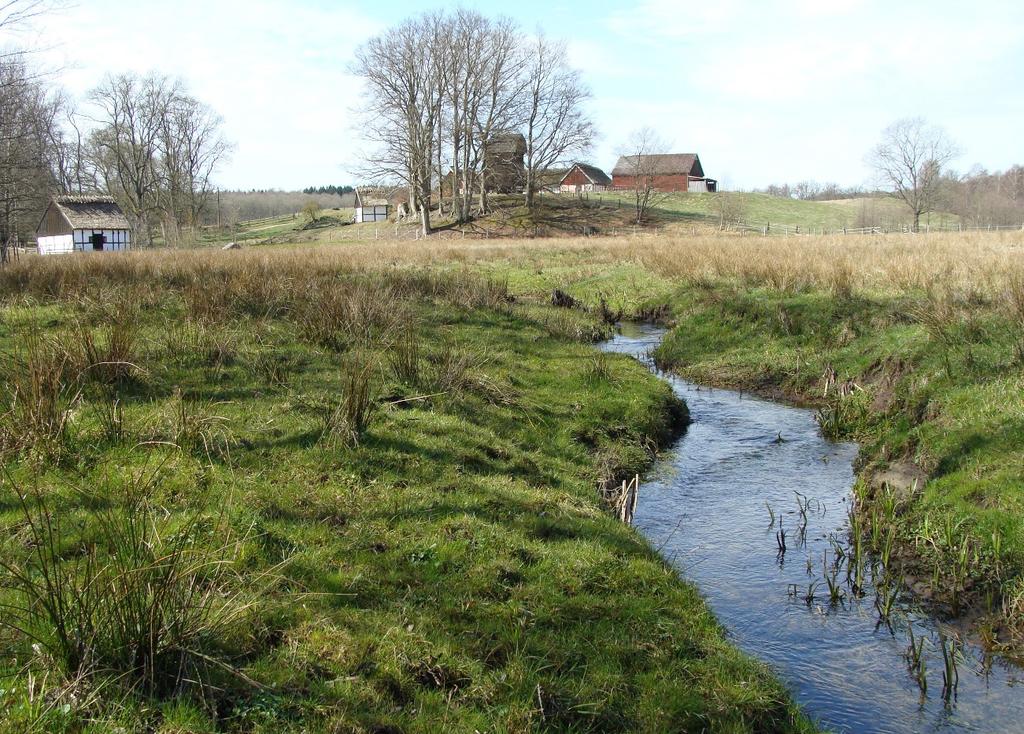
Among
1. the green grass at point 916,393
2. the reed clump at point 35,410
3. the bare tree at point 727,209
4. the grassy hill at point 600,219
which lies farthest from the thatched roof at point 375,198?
the reed clump at point 35,410

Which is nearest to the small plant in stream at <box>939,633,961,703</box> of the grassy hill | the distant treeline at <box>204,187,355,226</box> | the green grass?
the green grass

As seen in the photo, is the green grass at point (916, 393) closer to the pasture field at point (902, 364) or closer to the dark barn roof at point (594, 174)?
the pasture field at point (902, 364)

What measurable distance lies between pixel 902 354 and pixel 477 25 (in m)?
56.6

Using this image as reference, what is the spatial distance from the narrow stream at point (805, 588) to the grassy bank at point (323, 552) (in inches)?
22.6

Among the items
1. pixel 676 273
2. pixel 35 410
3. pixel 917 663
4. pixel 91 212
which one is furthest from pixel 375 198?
pixel 917 663

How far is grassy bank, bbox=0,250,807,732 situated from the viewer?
3.66 metres

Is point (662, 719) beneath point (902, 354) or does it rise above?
beneath

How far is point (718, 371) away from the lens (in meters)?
14.5

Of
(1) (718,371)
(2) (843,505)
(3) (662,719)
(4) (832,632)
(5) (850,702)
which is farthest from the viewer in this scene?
(1) (718,371)

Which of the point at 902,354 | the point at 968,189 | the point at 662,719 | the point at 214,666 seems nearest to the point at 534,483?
the point at 662,719

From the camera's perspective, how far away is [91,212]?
209ft

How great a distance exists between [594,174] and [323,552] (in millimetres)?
94217

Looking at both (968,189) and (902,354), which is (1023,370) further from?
(968,189)

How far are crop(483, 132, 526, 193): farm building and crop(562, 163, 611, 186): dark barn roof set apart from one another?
18777 millimetres
